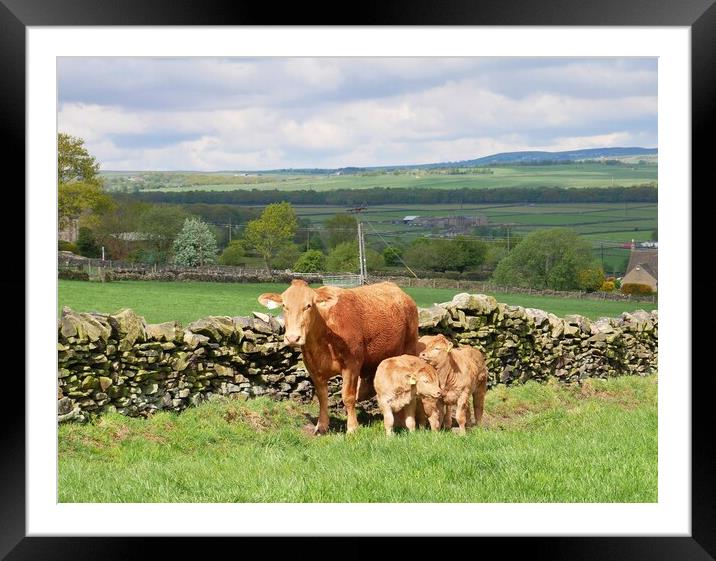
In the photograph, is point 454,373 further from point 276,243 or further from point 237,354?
point 276,243

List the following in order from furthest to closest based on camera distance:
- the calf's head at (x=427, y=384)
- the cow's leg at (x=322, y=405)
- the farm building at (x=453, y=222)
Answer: the farm building at (x=453, y=222) → the cow's leg at (x=322, y=405) → the calf's head at (x=427, y=384)

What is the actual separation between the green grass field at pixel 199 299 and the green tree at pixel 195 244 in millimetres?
687

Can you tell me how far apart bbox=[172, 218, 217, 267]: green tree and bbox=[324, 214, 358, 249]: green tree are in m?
2.56

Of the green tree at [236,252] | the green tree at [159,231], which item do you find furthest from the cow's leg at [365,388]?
the green tree at [159,231]

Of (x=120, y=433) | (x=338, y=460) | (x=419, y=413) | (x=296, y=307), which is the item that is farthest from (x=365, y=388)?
(x=120, y=433)

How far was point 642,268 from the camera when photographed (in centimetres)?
1622

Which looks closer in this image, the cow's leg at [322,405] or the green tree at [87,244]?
the cow's leg at [322,405]

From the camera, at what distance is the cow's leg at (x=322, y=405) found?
33.6 ft

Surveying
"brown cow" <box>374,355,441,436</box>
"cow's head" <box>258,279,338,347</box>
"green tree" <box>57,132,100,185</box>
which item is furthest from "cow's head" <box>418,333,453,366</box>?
"green tree" <box>57,132,100,185</box>

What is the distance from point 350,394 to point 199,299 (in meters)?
6.87

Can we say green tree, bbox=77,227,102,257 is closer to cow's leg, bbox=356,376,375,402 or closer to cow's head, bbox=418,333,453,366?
cow's leg, bbox=356,376,375,402

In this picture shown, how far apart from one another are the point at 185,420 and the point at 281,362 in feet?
5.93

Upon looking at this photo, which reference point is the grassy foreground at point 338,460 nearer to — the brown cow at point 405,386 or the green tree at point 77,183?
the brown cow at point 405,386
